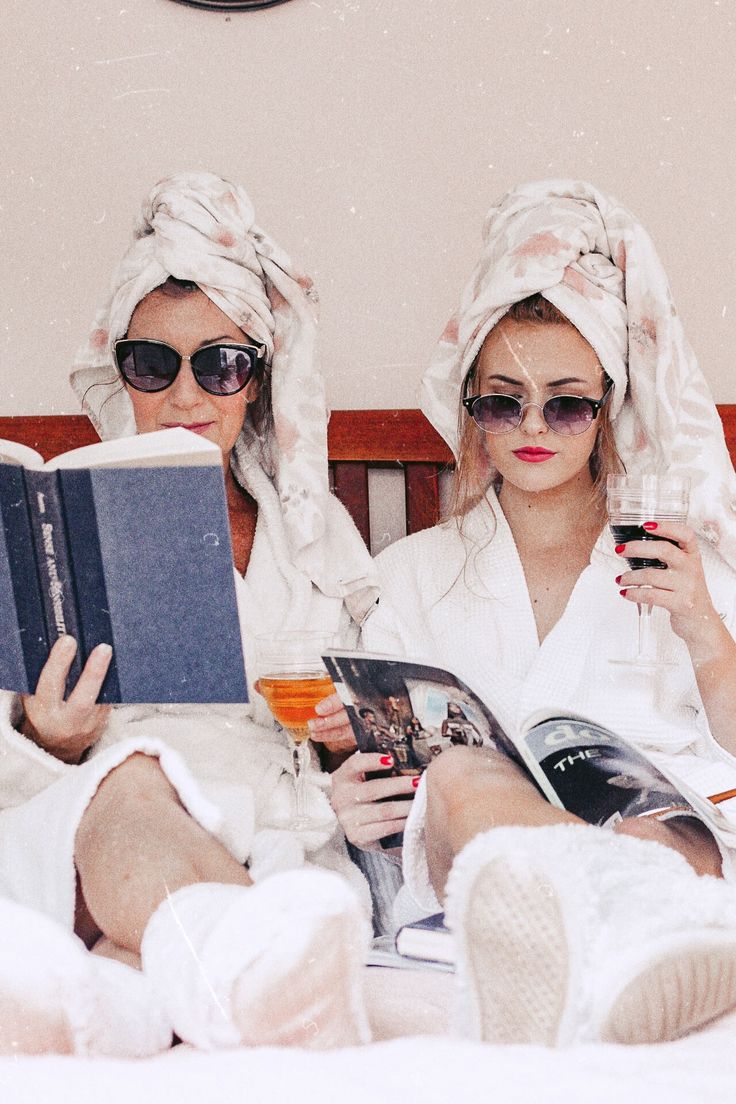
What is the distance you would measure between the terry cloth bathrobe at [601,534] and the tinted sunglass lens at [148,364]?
0.36 m

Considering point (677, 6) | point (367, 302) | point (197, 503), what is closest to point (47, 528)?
point (197, 503)

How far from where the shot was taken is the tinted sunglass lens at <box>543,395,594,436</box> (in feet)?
4.12

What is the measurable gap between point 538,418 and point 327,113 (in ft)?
2.46

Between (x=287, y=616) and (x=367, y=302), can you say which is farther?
(x=367, y=302)

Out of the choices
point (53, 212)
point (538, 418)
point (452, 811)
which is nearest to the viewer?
point (452, 811)

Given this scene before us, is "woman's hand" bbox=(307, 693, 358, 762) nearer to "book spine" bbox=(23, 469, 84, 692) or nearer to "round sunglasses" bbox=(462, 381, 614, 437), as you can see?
"book spine" bbox=(23, 469, 84, 692)

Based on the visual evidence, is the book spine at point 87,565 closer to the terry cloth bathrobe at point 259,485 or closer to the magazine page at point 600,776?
the terry cloth bathrobe at point 259,485

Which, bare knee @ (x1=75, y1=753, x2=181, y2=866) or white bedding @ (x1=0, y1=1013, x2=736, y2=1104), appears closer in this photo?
white bedding @ (x1=0, y1=1013, x2=736, y2=1104)

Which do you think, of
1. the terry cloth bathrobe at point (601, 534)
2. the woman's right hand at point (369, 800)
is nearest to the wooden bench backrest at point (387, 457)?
the terry cloth bathrobe at point (601, 534)

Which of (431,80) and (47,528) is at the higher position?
(431,80)

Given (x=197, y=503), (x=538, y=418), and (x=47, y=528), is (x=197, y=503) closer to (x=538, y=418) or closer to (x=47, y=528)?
(x=47, y=528)

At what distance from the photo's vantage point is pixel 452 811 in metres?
0.84

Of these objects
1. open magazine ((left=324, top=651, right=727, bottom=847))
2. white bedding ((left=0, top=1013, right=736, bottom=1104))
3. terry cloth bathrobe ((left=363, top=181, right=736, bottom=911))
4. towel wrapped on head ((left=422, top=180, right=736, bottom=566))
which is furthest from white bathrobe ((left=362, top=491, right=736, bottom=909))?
white bedding ((left=0, top=1013, right=736, bottom=1104))

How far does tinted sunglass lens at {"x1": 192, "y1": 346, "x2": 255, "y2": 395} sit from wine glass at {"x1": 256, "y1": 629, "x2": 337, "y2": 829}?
0.34 metres
